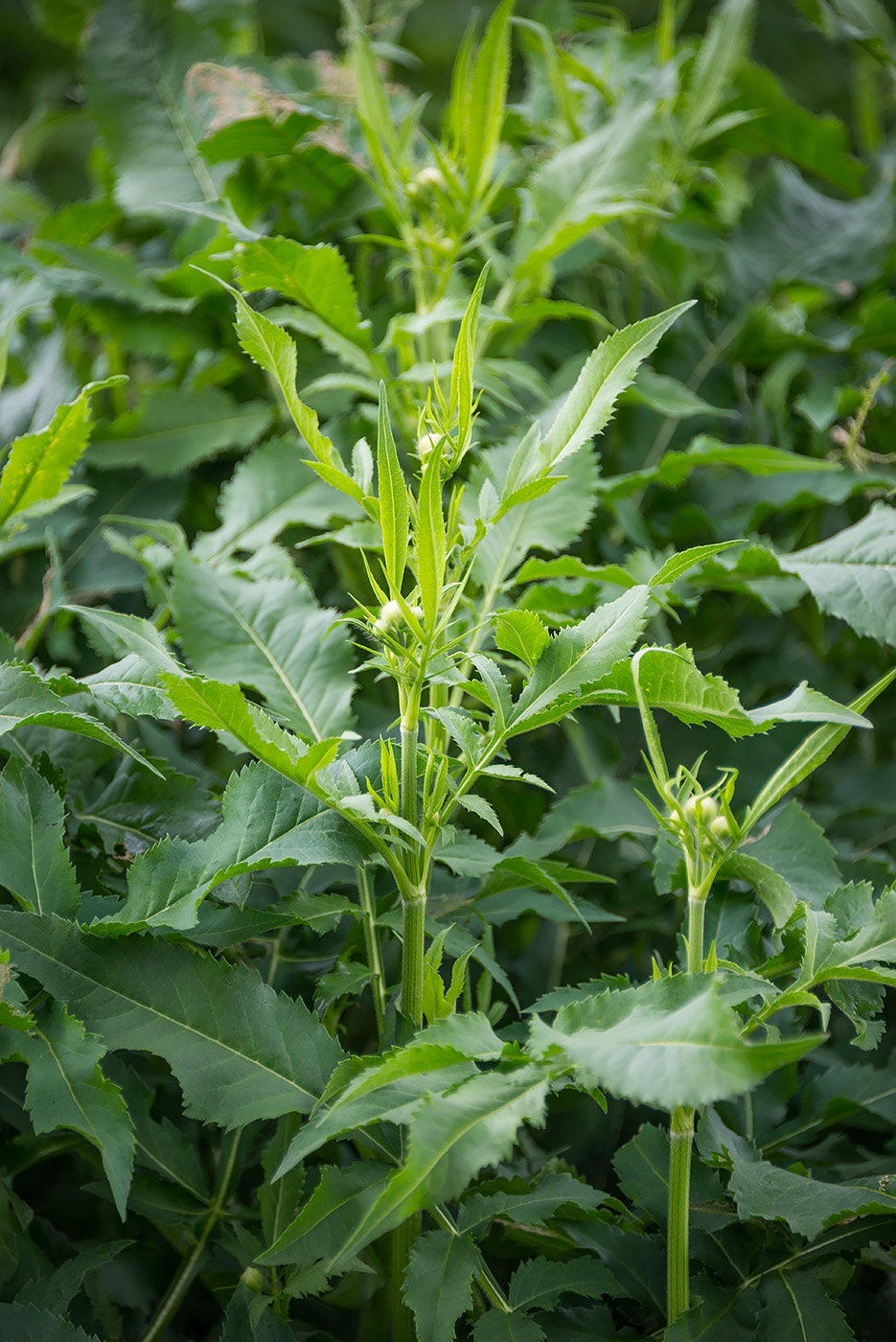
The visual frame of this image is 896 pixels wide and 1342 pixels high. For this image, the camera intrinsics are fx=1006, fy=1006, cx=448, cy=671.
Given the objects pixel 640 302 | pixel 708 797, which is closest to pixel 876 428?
pixel 640 302

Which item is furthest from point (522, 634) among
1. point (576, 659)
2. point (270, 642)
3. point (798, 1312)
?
point (798, 1312)

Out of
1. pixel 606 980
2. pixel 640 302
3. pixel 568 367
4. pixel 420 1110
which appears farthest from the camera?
pixel 640 302

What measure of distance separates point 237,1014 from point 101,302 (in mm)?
426

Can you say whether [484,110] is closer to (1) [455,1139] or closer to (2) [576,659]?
(2) [576,659]

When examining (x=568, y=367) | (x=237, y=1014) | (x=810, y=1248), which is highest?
(x=568, y=367)

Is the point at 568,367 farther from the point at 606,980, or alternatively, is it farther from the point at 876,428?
the point at 606,980

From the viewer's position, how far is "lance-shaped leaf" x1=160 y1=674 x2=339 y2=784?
1.00 ft

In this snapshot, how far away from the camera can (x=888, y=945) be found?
12.4 inches

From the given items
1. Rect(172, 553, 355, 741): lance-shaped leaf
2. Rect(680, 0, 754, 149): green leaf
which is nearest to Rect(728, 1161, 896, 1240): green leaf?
Rect(172, 553, 355, 741): lance-shaped leaf

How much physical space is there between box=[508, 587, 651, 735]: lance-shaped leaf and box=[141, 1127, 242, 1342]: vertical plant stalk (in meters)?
0.21

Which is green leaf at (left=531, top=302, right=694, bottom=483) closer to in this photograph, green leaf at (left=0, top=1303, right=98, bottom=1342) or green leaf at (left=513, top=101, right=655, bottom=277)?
green leaf at (left=513, top=101, right=655, bottom=277)

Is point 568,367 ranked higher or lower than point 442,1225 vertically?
higher

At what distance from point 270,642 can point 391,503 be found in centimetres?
13

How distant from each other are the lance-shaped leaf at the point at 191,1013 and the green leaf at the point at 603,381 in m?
0.21
